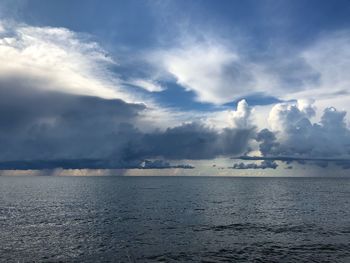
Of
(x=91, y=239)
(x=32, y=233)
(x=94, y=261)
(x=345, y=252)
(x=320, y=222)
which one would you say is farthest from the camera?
(x=320, y=222)

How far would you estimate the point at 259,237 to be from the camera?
5700 centimetres

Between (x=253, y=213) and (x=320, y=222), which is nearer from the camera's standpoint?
(x=320, y=222)

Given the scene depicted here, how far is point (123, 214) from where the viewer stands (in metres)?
86.9

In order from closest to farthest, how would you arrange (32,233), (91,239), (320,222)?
(91,239)
(32,233)
(320,222)

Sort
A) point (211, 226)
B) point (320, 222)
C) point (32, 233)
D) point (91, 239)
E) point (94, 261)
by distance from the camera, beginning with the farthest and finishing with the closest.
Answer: point (320, 222)
point (211, 226)
point (32, 233)
point (91, 239)
point (94, 261)

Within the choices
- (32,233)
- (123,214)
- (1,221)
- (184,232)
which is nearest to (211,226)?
(184,232)

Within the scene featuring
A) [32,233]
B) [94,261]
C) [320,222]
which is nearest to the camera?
[94,261]

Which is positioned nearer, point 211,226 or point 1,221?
point 211,226

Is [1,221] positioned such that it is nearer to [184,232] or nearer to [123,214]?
[123,214]

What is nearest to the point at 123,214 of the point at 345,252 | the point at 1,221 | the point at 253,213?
the point at 1,221

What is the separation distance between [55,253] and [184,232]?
77.5 ft

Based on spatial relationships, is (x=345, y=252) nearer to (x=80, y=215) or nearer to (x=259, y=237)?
(x=259, y=237)

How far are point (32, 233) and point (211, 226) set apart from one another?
114 feet

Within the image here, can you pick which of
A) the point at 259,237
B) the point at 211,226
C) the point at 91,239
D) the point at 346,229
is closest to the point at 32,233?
the point at 91,239
